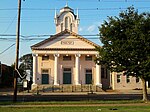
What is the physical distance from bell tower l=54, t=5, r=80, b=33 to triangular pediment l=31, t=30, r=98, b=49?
6.79 meters

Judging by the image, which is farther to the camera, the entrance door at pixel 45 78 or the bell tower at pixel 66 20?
the bell tower at pixel 66 20

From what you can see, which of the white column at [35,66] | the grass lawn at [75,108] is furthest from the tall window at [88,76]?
the grass lawn at [75,108]

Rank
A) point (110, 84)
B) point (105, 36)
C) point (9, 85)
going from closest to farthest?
point (105, 36) < point (110, 84) < point (9, 85)

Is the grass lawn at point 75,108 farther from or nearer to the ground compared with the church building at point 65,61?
nearer to the ground

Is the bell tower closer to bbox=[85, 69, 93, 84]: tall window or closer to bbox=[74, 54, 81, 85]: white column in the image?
bbox=[74, 54, 81, 85]: white column

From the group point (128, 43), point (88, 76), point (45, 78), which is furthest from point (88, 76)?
point (128, 43)

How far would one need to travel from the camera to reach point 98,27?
97.9ft

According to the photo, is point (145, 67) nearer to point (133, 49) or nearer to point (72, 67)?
point (133, 49)

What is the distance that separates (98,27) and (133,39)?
12.6 feet

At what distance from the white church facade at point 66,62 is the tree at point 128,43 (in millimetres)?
28980

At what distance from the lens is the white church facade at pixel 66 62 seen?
193ft

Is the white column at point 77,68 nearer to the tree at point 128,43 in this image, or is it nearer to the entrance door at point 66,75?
the entrance door at point 66,75

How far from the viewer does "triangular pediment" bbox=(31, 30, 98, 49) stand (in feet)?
195

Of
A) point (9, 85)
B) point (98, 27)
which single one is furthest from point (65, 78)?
point (98, 27)
